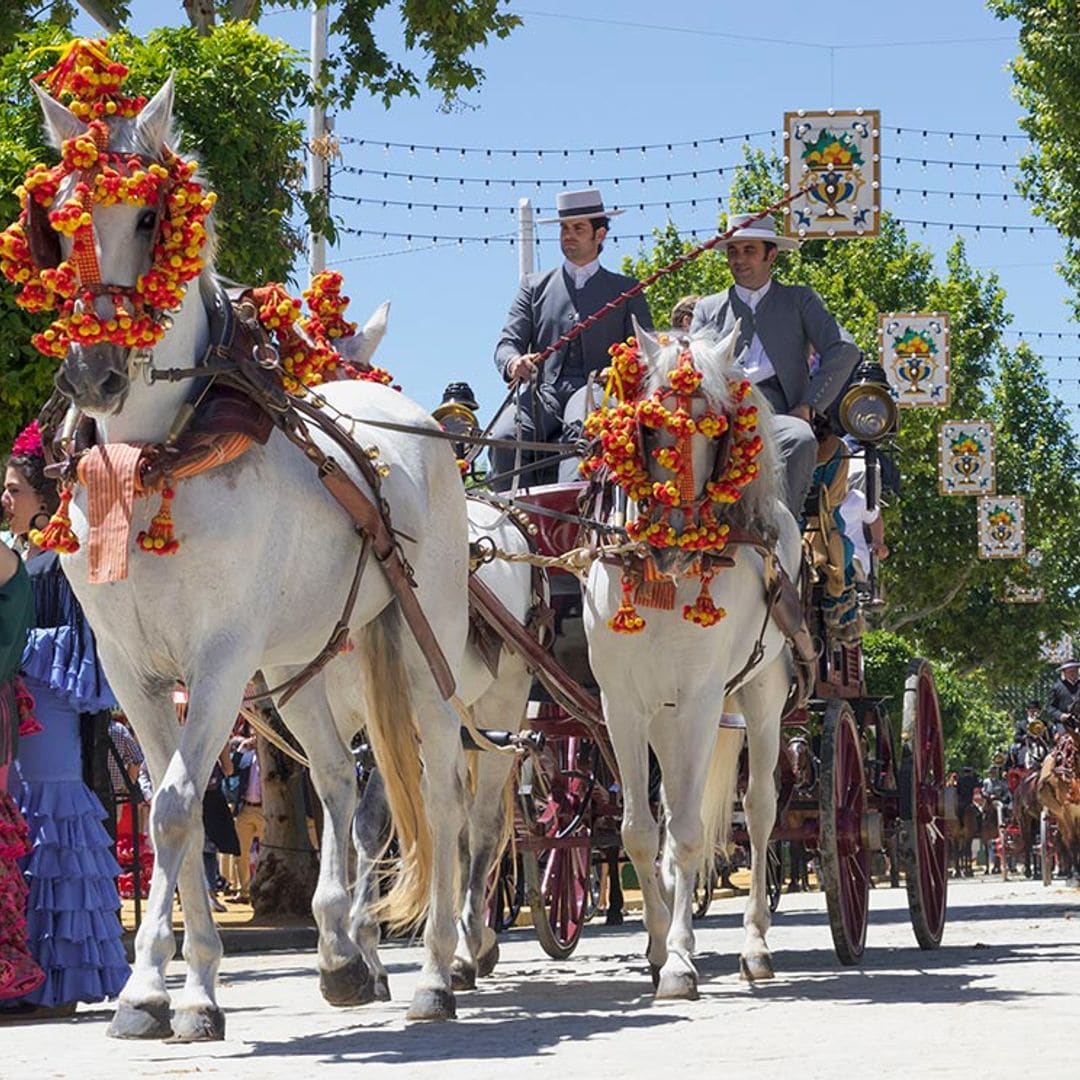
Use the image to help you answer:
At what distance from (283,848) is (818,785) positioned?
6533 millimetres

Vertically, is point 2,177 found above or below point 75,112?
above

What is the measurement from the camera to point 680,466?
29.9 ft

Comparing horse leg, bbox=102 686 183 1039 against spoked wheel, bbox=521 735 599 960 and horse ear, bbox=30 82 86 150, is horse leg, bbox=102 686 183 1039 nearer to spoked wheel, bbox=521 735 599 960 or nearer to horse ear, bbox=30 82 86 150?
horse ear, bbox=30 82 86 150

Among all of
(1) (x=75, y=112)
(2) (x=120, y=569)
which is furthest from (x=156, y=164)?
(2) (x=120, y=569)

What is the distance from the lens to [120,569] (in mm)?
6859

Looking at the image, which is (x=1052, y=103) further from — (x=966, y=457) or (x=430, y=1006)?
(x=430, y=1006)

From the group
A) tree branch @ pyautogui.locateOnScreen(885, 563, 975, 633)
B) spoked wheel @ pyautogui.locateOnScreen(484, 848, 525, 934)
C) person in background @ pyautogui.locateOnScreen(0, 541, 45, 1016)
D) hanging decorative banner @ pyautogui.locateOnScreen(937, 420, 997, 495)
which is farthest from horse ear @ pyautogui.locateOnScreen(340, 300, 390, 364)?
tree branch @ pyautogui.locateOnScreen(885, 563, 975, 633)

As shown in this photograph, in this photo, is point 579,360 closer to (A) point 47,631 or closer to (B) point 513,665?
(B) point 513,665

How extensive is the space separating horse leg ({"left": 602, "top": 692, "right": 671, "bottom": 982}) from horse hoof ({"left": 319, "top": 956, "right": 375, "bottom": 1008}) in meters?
1.57

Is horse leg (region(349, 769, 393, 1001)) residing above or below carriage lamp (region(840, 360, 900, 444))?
below

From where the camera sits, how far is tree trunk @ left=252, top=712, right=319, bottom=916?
1619 centimetres

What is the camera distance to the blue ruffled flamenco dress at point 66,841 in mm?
8234

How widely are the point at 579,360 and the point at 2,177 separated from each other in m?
4.25

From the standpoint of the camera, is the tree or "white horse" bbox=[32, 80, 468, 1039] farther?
the tree
